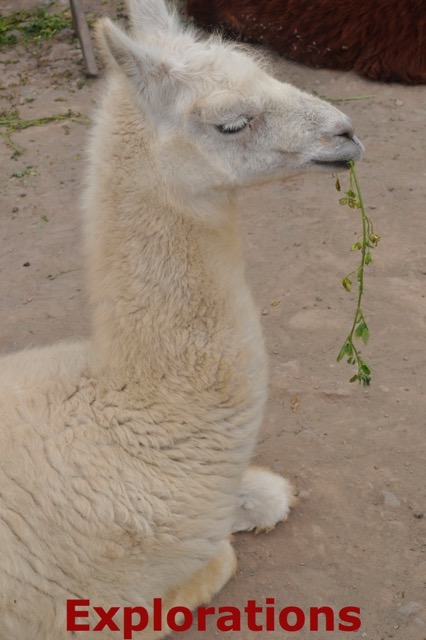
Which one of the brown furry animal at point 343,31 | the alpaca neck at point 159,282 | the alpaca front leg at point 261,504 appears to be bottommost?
the alpaca front leg at point 261,504

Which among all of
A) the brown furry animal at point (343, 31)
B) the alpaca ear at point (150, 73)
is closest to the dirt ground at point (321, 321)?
the brown furry animal at point (343, 31)

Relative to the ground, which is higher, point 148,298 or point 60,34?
point 148,298

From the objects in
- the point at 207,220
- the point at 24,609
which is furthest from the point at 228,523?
the point at 207,220

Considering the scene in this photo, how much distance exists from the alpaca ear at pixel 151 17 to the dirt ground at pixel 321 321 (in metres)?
1.64

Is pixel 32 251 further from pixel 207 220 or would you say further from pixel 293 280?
pixel 207 220

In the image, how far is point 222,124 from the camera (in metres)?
2.63

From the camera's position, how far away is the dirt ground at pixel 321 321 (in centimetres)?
314

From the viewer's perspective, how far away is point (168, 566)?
2756 millimetres

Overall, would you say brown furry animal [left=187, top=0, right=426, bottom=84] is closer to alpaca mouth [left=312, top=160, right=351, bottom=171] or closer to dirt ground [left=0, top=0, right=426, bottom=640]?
dirt ground [left=0, top=0, right=426, bottom=640]

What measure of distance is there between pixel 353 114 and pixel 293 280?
180 cm

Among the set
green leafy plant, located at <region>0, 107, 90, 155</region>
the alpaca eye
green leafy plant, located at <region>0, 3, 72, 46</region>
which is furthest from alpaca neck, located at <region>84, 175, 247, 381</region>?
green leafy plant, located at <region>0, 3, 72, 46</region>

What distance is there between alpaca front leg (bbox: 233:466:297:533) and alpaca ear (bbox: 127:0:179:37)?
158cm

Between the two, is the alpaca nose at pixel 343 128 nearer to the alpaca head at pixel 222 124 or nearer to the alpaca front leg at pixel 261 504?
the alpaca head at pixel 222 124

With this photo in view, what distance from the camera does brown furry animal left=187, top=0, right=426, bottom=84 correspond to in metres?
6.04
